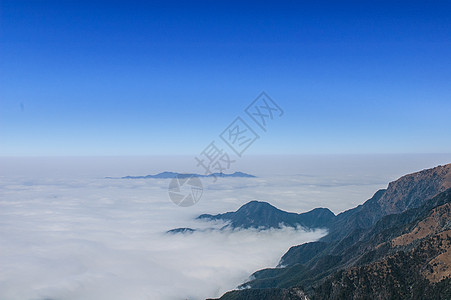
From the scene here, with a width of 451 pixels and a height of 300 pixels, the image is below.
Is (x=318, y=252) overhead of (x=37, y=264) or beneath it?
overhead

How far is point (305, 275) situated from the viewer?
97000 mm

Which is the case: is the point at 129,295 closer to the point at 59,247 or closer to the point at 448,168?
the point at 59,247

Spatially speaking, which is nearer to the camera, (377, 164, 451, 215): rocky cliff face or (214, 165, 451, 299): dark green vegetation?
(214, 165, 451, 299): dark green vegetation

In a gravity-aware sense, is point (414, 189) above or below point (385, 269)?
above

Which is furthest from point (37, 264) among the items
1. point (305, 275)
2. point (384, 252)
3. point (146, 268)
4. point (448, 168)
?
point (448, 168)

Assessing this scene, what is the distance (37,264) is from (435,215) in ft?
592

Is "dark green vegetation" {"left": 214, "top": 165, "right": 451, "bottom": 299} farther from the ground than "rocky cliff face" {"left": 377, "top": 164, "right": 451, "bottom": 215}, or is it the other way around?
"rocky cliff face" {"left": 377, "top": 164, "right": 451, "bottom": 215}

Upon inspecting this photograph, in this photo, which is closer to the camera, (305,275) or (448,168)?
(305,275)

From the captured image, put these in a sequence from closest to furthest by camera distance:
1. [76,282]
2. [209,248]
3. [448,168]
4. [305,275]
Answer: [305,275]
[76,282]
[448,168]
[209,248]

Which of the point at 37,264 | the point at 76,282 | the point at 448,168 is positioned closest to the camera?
the point at 76,282

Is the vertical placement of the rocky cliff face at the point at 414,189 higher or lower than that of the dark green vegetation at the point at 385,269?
higher

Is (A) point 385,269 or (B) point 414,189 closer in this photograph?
(A) point 385,269

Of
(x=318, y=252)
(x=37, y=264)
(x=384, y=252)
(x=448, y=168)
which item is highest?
(x=448, y=168)

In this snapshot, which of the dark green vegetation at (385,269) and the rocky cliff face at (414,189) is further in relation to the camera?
the rocky cliff face at (414,189)
